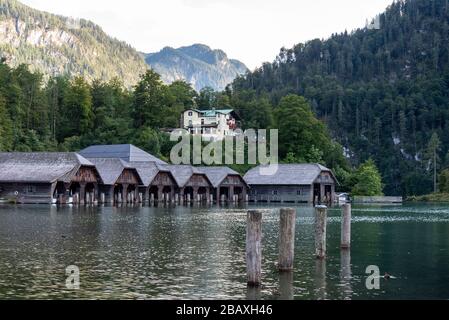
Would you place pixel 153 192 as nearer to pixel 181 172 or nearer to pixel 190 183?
pixel 181 172

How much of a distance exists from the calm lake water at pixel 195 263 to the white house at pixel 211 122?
297 feet

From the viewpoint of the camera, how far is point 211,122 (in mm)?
130500

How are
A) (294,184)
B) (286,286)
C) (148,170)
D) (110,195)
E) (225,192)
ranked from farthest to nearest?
(225,192) → (294,184) → (148,170) → (110,195) → (286,286)

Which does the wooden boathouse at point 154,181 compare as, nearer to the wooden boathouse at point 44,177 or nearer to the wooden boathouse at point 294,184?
the wooden boathouse at point 44,177

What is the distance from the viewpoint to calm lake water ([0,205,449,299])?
17922 millimetres

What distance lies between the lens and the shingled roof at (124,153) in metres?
89.0

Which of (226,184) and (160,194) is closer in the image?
(160,194)

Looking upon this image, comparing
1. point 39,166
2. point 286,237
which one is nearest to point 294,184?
point 39,166

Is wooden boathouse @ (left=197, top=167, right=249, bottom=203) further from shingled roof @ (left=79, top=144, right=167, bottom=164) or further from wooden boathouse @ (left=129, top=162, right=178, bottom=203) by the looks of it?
shingled roof @ (left=79, top=144, right=167, bottom=164)

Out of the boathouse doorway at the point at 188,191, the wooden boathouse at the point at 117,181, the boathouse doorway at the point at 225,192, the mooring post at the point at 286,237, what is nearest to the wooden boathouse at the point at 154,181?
the wooden boathouse at the point at 117,181

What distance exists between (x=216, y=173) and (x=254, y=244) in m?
72.5

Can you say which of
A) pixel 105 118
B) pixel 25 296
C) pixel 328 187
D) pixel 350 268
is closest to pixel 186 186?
pixel 328 187

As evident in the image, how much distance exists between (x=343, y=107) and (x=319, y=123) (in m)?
76.5

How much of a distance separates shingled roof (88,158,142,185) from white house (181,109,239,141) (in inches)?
1948
